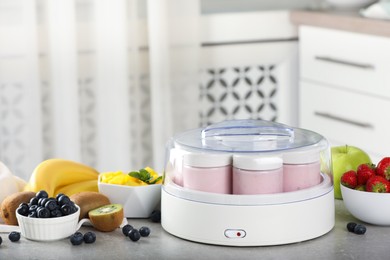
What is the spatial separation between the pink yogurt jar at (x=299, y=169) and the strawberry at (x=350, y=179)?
0.13 m

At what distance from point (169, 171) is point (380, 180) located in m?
0.42

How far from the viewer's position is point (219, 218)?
63.1 inches

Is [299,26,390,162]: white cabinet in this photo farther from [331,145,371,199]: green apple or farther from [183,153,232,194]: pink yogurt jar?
[183,153,232,194]: pink yogurt jar

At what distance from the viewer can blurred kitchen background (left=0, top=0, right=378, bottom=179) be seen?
3.52 metres

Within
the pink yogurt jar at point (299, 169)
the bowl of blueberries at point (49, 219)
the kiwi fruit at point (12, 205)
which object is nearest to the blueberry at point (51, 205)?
the bowl of blueberries at point (49, 219)

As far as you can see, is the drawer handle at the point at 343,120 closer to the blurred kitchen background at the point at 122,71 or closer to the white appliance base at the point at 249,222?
the blurred kitchen background at the point at 122,71

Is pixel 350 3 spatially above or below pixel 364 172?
above

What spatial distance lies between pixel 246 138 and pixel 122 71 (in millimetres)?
1970

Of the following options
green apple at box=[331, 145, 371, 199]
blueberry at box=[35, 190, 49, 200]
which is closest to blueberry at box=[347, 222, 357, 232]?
green apple at box=[331, 145, 371, 199]

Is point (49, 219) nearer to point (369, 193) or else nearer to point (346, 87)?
point (369, 193)

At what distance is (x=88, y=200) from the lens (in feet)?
5.77

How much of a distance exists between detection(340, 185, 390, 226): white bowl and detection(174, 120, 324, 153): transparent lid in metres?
0.14

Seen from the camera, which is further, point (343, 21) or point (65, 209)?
point (343, 21)

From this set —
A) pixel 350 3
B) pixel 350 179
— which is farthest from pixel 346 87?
pixel 350 179
